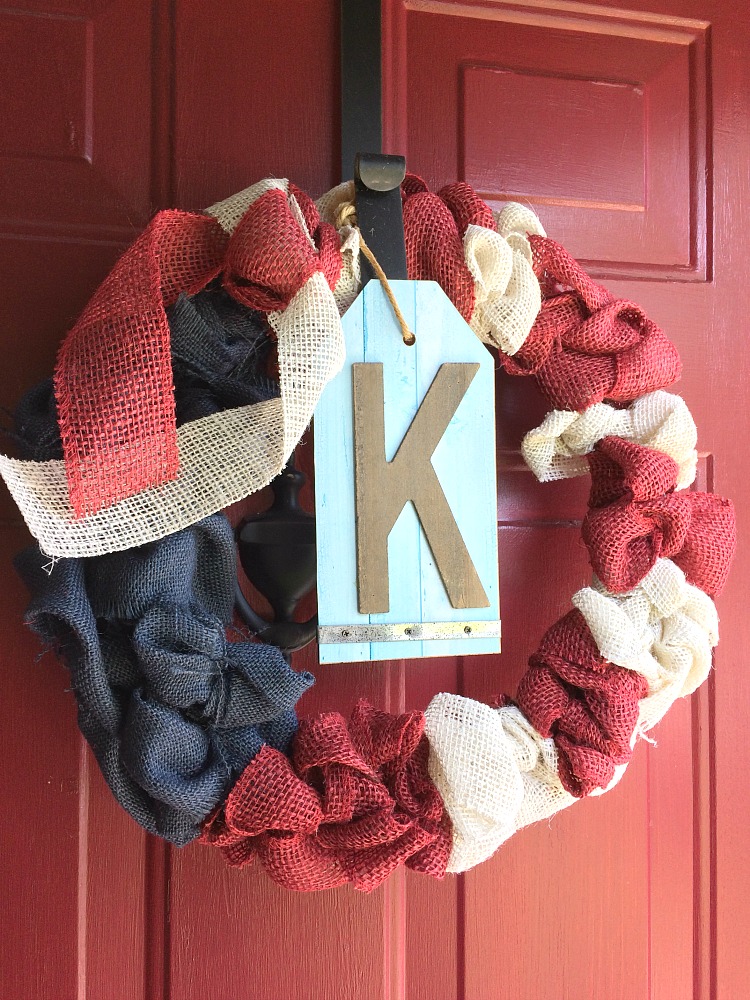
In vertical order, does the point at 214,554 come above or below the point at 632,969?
above

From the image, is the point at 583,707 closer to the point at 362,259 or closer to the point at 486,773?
the point at 486,773

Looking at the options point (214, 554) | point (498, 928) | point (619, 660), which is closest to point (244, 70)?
point (214, 554)

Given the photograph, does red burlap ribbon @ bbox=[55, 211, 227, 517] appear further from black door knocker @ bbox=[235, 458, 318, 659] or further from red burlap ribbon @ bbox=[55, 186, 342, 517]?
black door knocker @ bbox=[235, 458, 318, 659]

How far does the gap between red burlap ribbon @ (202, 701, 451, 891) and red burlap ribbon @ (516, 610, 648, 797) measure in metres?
0.11

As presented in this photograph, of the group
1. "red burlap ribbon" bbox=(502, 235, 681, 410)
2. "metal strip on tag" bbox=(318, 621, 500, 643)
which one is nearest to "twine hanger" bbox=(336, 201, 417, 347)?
"red burlap ribbon" bbox=(502, 235, 681, 410)

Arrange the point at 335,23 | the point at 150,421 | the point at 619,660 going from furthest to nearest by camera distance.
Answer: the point at 335,23, the point at 619,660, the point at 150,421

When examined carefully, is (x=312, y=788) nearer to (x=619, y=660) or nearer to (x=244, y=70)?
(x=619, y=660)

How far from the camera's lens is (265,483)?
591mm

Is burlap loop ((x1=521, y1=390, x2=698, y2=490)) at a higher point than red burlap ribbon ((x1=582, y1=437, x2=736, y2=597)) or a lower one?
Answer: higher

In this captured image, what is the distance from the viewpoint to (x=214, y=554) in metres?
0.64

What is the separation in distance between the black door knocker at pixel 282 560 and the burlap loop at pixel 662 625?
232 millimetres

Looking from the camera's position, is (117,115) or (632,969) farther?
(632,969)

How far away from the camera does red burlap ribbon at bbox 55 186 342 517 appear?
0.54 m

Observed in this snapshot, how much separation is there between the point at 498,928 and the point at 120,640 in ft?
1.63
